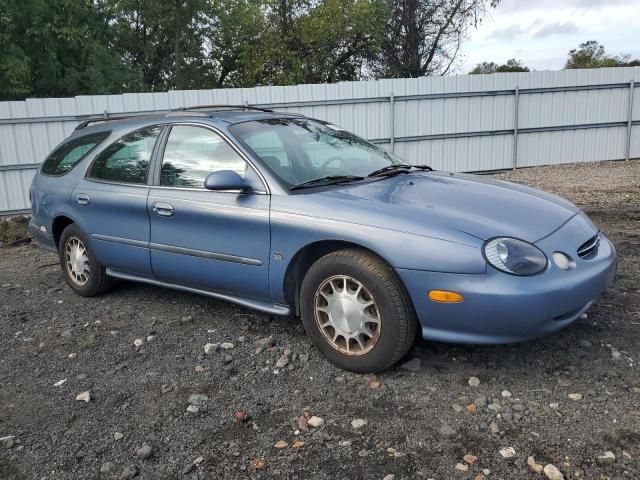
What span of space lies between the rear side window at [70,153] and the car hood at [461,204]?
261cm

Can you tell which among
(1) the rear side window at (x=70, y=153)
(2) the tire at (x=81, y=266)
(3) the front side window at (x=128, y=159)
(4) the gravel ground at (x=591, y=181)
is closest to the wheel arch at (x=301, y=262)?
(3) the front side window at (x=128, y=159)

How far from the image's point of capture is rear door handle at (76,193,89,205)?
15.8ft

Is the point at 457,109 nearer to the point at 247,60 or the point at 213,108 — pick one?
the point at 213,108

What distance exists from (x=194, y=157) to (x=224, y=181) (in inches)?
26.9

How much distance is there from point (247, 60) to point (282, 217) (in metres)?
22.0

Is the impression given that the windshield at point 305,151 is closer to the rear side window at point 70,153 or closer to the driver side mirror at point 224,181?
the driver side mirror at point 224,181

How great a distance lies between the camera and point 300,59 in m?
23.1

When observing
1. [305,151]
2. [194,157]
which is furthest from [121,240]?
[305,151]

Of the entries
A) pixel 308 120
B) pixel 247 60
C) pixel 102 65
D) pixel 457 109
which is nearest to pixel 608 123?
pixel 457 109

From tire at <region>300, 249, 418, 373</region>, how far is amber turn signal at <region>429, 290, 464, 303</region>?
0.18 meters

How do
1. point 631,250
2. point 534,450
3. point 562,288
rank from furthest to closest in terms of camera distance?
point 631,250, point 562,288, point 534,450

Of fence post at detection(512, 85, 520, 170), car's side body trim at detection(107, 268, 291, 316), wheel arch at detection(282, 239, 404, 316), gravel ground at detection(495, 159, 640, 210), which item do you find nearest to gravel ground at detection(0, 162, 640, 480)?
car's side body trim at detection(107, 268, 291, 316)

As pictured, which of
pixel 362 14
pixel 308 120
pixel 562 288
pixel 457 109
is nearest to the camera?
pixel 562 288

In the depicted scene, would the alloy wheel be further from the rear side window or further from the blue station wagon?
the rear side window
